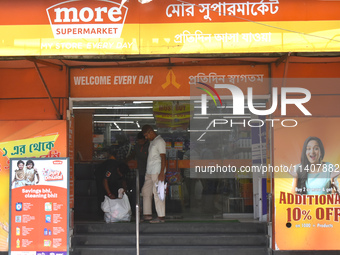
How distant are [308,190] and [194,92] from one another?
2.41m

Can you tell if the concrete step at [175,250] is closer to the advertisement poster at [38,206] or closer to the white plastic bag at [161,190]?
the advertisement poster at [38,206]

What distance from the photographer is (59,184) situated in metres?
7.13

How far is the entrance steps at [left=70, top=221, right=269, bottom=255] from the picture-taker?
741 cm

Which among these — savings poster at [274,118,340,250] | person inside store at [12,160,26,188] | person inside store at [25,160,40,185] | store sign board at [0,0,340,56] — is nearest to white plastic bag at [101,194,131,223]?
person inside store at [25,160,40,185]

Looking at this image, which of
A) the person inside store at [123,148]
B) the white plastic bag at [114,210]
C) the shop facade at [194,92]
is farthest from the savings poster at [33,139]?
the person inside store at [123,148]

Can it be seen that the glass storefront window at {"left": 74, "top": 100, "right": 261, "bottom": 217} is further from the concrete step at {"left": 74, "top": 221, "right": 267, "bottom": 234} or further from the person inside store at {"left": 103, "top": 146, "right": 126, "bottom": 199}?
the concrete step at {"left": 74, "top": 221, "right": 267, "bottom": 234}

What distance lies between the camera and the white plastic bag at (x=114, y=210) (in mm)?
8234

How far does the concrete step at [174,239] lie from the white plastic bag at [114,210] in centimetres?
61

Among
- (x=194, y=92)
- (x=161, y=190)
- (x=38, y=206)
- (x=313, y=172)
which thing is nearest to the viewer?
(x=38, y=206)

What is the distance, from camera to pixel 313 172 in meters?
7.24

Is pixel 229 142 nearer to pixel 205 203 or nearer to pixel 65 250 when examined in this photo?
pixel 205 203

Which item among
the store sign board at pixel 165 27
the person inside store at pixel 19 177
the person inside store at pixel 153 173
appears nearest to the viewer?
the store sign board at pixel 165 27

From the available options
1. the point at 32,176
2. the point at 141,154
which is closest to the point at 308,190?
the point at 141,154

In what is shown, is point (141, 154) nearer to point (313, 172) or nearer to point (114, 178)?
point (114, 178)
